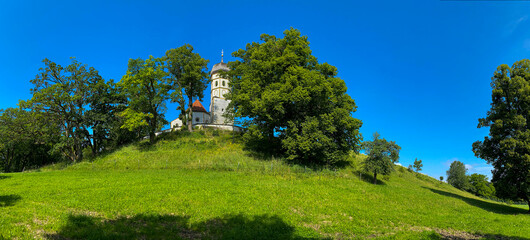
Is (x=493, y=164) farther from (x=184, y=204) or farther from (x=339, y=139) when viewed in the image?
(x=184, y=204)

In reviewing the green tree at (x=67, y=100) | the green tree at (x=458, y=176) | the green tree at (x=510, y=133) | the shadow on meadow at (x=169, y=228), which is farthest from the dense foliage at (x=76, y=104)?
the green tree at (x=458, y=176)

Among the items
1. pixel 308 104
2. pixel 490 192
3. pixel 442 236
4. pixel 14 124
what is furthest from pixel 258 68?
pixel 490 192

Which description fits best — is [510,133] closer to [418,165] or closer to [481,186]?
[418,165]

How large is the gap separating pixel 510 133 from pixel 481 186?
66320 mm

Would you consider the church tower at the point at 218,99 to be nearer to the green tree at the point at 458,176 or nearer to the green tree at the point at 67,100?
the green tree at the point at 67,100

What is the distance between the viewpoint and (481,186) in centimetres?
7019

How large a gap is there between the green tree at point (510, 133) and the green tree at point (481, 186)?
5383 cm

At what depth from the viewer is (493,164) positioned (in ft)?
72.6

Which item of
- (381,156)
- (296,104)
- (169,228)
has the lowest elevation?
(169,228)

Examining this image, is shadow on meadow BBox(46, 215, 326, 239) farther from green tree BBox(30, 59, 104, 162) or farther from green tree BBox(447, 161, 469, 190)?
green tree BBox(447, 161, 469, 190)

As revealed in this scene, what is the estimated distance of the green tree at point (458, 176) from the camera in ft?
198

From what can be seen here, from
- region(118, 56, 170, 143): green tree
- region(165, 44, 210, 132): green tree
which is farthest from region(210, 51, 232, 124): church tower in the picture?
region(118, 56, 170, 143): green tree

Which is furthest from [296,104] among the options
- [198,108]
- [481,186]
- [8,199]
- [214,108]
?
[481,186]

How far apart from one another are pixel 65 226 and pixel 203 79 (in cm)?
3656
